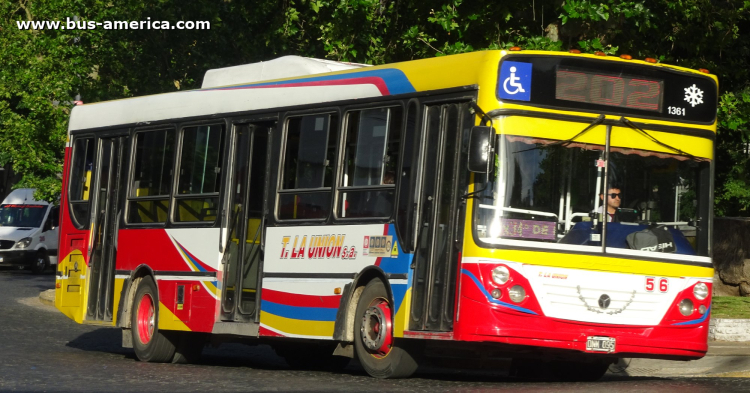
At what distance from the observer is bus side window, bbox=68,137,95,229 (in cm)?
1673

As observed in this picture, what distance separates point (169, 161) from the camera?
15289 mm

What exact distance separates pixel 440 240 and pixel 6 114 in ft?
74.1

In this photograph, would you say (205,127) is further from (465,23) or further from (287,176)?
(465,23)

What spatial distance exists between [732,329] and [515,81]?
21.9ft

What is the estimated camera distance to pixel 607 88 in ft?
36.5

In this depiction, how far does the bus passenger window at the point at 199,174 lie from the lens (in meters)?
14.4

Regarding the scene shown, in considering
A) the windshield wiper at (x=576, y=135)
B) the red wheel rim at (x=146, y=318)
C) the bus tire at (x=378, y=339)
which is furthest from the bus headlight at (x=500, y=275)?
the red wheel rim at (x=146, y=318)

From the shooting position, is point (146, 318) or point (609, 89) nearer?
point (609, 89)

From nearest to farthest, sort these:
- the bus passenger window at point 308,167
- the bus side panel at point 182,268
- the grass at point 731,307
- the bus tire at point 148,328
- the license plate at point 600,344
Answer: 1. the license plate at point 600,344
2. the bus passenger window at point 308,167
3. the bus side panel at point 182,268
4. the bus tire at point 148,328
5. the grass at point 731,307

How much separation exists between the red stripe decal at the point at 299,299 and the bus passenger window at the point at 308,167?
748 millimetres

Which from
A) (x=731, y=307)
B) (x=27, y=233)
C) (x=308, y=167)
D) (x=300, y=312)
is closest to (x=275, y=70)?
(x=308, y=167)

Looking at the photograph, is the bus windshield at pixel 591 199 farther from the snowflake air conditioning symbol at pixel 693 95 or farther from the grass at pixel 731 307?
the grass at pixel 731 307

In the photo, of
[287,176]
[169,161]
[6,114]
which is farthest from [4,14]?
[287,176]

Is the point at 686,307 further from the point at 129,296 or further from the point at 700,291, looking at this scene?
the point at 129,296
